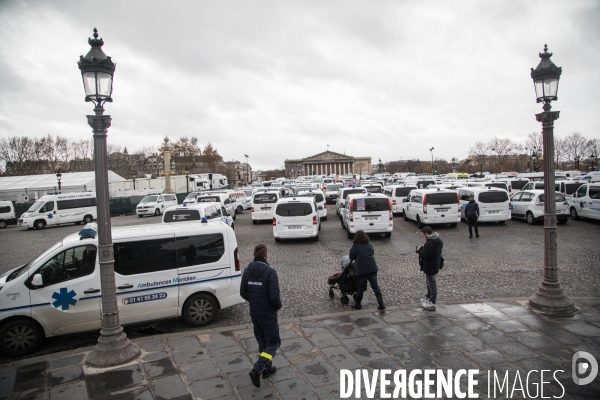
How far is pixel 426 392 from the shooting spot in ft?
15.8

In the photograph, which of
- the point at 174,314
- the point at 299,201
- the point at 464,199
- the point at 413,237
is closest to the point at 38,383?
the point at 174,314

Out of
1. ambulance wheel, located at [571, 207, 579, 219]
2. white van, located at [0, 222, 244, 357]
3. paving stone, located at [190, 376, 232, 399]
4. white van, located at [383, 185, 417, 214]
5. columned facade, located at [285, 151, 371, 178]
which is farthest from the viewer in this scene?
columned facade, located at [285, 151, 371, 178]

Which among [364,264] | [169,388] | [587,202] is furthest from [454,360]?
[587,202]

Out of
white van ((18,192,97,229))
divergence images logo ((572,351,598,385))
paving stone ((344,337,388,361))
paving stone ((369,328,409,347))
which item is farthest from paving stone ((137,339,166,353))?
white van ((18,192,97,229))

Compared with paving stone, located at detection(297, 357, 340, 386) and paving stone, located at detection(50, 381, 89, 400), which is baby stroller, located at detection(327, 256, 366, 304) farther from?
paving stone, located at detection(50, 381, 89, 400)

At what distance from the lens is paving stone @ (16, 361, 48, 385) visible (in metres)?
5.47

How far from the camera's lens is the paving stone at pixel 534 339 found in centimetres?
596

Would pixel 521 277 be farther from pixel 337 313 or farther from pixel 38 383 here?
pixel 38 383

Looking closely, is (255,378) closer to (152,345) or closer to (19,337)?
(152,345)

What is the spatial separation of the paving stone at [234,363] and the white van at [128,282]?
1.56m

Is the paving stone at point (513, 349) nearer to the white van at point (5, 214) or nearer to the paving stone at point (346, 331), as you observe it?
the paving stone at point (346, 331)

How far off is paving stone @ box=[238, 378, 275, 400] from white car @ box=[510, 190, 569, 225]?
17.4 metres

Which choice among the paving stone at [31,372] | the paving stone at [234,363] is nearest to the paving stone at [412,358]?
the paving stone at [234,363]

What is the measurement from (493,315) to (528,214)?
14.3 meters
